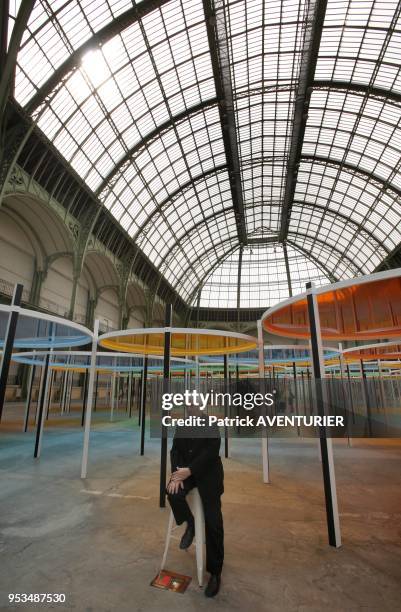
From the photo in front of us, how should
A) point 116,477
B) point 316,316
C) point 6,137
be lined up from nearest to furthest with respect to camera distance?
point 316,316, point 116,477, point 6,137

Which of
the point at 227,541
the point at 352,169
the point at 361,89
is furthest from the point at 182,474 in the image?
the point at 352,169

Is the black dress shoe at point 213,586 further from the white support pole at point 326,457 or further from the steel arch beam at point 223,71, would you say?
the steel arch beam at point 223,71

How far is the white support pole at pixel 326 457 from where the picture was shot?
4.96 meters

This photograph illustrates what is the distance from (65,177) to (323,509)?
2981cm

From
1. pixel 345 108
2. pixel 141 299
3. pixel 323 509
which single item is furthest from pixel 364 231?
pixel 323 509

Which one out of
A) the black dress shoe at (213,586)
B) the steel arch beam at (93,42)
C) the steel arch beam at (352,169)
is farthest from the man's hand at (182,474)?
the steel arch beam at (352,169)

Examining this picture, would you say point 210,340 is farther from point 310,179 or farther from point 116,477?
point 310,179

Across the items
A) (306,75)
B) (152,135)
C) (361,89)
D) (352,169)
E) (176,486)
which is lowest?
(176,486)

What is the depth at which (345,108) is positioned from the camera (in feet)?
114

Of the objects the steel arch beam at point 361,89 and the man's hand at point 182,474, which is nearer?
the man's hand at point 182,474

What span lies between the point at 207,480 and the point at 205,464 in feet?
0.69

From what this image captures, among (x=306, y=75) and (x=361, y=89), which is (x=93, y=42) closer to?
(x=306, y=75)

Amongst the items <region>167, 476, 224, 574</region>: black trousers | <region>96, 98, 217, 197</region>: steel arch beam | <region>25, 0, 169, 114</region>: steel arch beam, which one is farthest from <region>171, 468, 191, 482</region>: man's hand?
<region>96, 98, 217, 197</region>: steel arch beam

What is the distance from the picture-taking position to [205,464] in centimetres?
407
